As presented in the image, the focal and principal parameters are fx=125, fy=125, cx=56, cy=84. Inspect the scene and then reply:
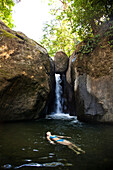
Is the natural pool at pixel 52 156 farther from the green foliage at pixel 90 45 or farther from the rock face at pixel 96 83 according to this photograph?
the green foliage at pixel 90 45

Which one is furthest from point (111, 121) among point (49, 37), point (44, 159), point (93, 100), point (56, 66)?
point (49, 37)

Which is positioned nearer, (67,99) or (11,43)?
(11,43)

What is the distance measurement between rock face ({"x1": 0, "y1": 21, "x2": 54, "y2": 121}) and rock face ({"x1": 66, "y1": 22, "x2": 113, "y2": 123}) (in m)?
2.52

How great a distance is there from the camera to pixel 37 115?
9.07m

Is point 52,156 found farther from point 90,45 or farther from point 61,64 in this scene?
point 61,64

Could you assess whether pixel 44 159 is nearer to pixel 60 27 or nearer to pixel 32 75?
pixel 32 75

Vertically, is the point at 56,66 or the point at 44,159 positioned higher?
the point at 56,66

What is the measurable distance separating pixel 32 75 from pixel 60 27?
554 inches

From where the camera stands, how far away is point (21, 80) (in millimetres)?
7922

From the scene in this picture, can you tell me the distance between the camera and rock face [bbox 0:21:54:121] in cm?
753

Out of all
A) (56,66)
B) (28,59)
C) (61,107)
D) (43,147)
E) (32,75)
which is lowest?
(43,147)

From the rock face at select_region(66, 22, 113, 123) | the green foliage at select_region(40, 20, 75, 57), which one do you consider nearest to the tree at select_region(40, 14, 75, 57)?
the green foliage at select_region(40, 20, 75, 57)

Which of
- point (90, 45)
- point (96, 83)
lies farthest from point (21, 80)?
point (90, 45)

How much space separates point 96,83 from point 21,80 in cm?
481
